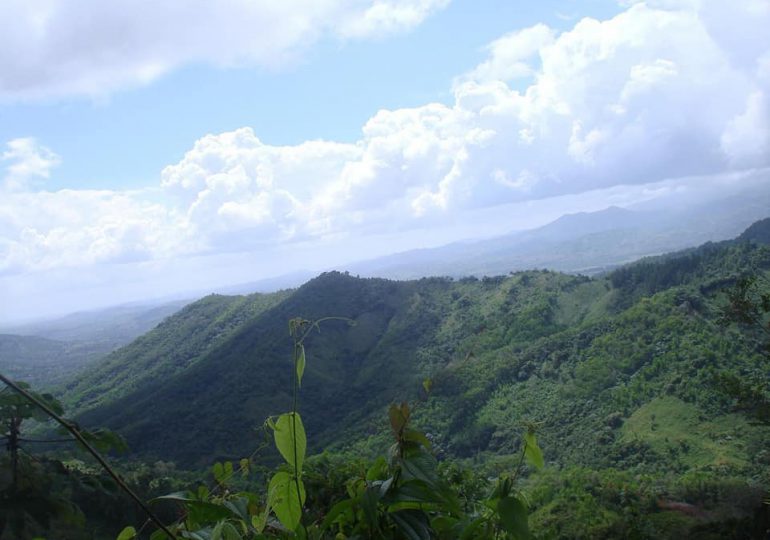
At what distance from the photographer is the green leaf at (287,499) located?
0.83 m

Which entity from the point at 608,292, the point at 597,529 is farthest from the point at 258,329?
the point at 597,529

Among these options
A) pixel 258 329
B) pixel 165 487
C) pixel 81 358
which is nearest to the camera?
pixel 165 487

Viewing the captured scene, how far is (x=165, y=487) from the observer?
39.8ft

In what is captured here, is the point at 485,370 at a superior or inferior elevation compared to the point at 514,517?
inferior

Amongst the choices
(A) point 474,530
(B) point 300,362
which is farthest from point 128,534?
(A) point 474,530

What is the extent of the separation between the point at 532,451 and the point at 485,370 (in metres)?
61.3

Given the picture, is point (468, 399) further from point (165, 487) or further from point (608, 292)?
point (165, 487)

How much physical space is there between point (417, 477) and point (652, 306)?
5984cm

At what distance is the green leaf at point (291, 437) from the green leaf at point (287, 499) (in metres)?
0.07

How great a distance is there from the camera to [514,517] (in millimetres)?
866

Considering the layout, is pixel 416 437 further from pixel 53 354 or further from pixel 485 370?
pixel 53 354

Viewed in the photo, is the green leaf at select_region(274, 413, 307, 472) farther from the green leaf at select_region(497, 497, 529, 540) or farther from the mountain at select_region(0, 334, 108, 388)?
the mountain at select_region(0, 334, 108, 388)

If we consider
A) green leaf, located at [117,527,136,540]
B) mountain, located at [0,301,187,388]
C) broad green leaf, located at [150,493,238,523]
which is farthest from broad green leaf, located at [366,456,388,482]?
mountain, located at [0,301,187,388]

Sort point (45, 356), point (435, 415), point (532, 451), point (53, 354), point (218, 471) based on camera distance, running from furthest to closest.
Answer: point (53, 354) → point (45, 356) → point (435, 415) → point (218, 471) → point (532, 451)
